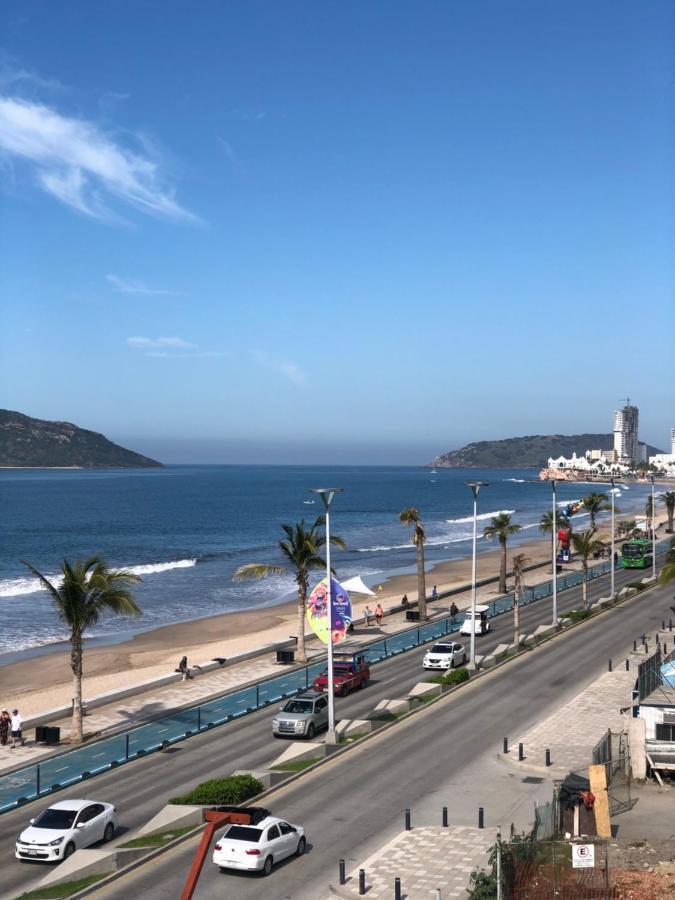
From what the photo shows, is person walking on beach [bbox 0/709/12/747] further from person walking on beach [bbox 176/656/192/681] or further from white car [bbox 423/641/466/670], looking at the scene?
white car [bbox 423/641/466/670]

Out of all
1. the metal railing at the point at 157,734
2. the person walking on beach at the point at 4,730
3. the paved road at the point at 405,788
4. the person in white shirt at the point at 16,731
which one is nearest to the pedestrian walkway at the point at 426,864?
the paved road at the point at 405,788

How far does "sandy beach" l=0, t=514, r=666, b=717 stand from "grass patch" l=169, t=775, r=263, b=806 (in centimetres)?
2283

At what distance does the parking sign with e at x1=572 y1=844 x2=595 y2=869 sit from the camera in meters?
19.4

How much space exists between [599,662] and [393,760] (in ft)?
65.5

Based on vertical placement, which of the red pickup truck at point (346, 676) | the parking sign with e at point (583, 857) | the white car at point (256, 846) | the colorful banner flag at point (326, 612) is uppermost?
the colorful banner flag at point (326, 612)

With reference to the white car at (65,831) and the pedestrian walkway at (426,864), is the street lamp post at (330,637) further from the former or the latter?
the white car at (65,831)

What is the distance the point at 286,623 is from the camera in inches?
3019

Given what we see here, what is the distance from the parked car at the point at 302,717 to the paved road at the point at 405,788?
294 centimetres

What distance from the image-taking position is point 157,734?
120 ft

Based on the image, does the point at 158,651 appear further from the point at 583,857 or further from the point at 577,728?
the point at 583,857

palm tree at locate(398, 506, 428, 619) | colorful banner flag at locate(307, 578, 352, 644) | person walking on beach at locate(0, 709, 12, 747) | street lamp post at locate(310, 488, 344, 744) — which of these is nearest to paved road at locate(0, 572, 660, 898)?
street lamp post at locate(310, 488, 344, 744)

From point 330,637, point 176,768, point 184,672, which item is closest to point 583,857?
point 176,768

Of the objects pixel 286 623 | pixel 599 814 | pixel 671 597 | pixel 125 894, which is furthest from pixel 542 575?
pixel 125 894

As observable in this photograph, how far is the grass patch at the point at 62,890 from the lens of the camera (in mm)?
20516
